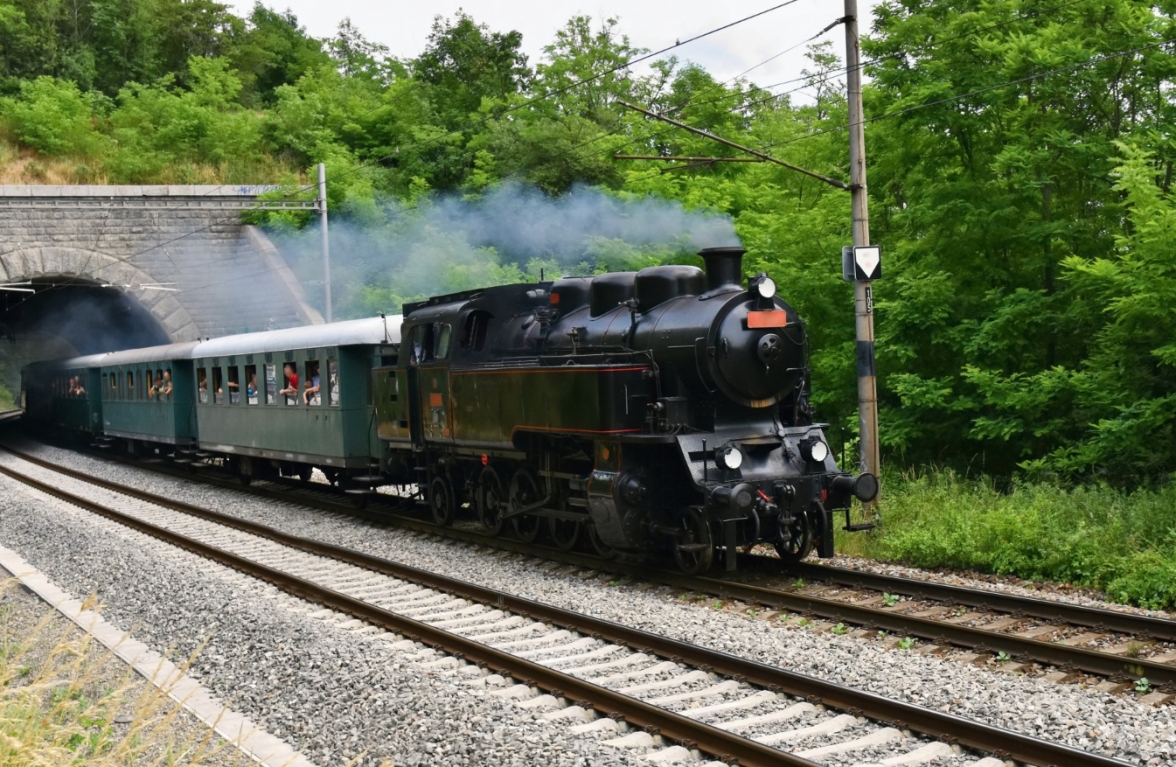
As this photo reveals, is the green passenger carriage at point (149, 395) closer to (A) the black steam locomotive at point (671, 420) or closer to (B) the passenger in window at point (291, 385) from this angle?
(B) the passenger in window at point (291, 385)

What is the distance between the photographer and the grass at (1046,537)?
877 cm

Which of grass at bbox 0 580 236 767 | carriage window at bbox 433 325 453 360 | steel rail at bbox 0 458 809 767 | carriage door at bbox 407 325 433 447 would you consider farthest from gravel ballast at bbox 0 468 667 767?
carriage window at bbox 433 325 453 360

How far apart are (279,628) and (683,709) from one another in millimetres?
3624

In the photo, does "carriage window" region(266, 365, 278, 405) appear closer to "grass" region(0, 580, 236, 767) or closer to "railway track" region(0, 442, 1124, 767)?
"railway track" region(0, 442, 1124, 767)

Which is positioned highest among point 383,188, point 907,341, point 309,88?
point 309,88

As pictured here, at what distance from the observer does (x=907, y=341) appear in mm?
14211

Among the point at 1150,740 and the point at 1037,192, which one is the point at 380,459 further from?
the point at 1150,740

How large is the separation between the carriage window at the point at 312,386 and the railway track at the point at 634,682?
16.7 ft

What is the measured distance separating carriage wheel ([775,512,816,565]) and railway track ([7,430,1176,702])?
0.41 ft

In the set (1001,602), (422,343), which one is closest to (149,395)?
(422,343)

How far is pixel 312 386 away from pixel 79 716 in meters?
12.6

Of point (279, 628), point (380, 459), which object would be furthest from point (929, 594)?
point (380, 459)

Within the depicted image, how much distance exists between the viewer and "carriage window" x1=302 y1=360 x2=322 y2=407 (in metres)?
16.5

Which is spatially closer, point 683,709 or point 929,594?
point 683,709
